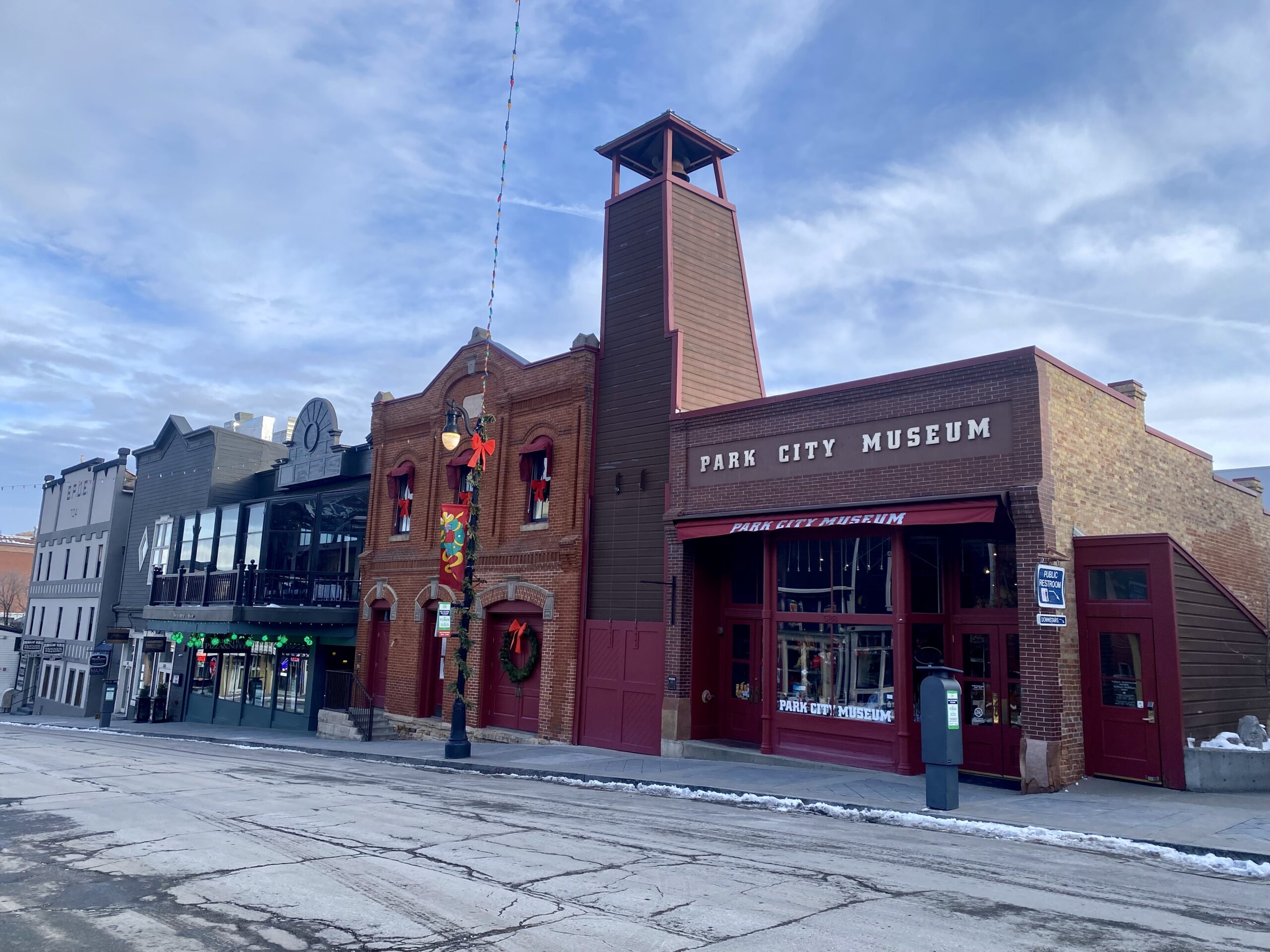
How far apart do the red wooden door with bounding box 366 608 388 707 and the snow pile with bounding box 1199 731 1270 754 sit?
18670 mm

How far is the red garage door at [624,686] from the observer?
1819 cm

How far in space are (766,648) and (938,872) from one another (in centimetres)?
842

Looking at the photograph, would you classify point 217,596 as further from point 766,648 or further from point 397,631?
point 766,648

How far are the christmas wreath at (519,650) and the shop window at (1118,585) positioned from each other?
11710 mm

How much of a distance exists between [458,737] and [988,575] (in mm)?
10321

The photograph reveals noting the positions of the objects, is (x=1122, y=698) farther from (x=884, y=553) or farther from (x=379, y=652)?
(x=379, y=652)

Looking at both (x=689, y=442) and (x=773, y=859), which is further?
(x=689, y=442)

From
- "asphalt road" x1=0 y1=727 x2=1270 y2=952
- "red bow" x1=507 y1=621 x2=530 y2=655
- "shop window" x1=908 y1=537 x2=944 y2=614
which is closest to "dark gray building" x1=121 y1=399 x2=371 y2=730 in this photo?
"red bow" x1=507 y1=621 x2=530 y2=655

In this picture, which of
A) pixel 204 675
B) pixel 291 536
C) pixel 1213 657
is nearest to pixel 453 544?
pixel 291 536

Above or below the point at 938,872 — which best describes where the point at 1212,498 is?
above

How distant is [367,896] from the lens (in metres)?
7.15

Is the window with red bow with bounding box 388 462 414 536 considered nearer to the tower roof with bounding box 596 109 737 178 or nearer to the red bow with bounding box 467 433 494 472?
A: the red bow with bounding box 467 433 494 472

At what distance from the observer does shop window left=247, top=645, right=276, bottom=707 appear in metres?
28.5

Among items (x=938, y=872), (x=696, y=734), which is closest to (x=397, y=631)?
(x=696, y=734)
